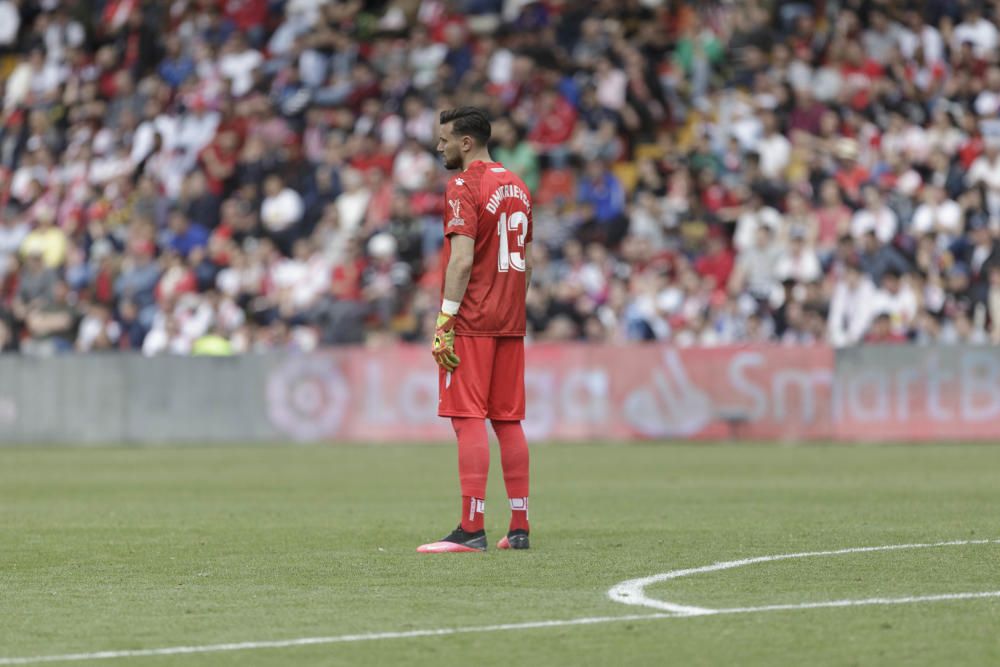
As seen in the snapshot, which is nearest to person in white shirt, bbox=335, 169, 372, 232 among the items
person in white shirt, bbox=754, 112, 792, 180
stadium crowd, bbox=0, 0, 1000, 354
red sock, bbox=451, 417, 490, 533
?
stadium crowd, bbox=0, 0, 1000, 354

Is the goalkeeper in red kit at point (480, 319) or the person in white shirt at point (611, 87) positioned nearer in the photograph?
the goalkeeper in red kit at point (480, 319)

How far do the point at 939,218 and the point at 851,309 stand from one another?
1566mm

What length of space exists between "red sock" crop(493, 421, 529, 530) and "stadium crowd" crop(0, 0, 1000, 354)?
13208mm

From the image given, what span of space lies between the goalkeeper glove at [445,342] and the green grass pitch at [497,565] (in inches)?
40.3

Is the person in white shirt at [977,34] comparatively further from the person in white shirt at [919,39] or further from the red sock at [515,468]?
the red sock at [515,468]

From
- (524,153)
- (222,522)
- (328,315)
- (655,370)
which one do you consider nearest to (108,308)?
(328,315)

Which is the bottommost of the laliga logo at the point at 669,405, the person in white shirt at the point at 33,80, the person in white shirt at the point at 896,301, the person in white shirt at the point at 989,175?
the laliga logo at the point at 669,405

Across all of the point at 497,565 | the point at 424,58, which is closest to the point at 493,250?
the point at 497,565

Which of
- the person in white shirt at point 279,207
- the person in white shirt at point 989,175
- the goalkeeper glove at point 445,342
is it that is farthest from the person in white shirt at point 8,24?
the goalkeeper glove at point 445,342

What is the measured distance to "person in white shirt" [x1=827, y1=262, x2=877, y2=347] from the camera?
23156mm

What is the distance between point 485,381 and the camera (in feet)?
33.8

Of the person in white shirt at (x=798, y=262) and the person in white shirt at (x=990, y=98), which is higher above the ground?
the person in white shirt at (x=990, y=98)

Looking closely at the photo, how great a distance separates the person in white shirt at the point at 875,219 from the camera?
77.7 feet

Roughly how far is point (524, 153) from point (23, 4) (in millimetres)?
11578
